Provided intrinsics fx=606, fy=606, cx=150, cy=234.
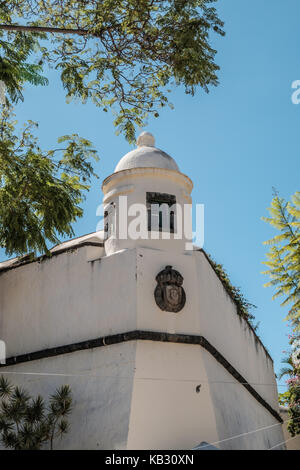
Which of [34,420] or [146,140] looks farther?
[146,140]

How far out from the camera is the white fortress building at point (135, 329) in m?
11.2

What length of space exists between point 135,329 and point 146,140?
4995 mm

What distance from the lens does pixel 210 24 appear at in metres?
10.7

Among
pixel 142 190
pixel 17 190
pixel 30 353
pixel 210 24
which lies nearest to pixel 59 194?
pixel 17 190

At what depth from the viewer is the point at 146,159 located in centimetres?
1355

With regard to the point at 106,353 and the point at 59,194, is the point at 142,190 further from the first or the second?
the point at 106,353

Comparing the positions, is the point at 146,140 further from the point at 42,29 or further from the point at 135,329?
the point at 135,329

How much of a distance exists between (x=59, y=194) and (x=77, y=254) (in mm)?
1352

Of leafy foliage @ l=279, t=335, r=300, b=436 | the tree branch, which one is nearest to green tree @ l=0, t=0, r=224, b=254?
the tree branch

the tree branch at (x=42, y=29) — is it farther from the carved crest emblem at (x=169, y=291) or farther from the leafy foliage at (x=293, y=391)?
the leafy foliage at (x=293, y=391)

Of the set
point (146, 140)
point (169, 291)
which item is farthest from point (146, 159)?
point (169, 291)

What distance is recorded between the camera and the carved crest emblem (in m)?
11.8

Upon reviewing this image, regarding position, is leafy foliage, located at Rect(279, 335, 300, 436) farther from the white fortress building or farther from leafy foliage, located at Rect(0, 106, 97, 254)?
leafy foliage, located at Rect(0, 106, 97, 254)

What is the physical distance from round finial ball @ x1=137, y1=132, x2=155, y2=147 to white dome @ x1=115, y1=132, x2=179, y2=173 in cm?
17
